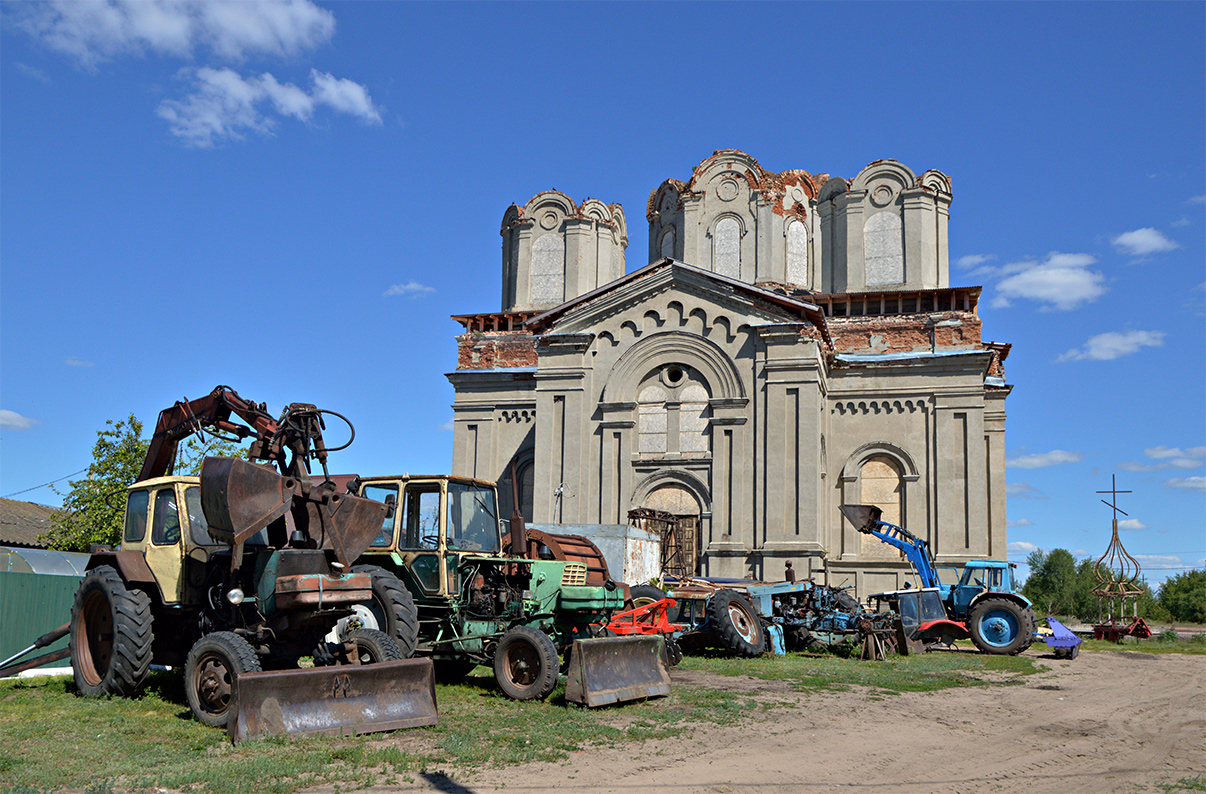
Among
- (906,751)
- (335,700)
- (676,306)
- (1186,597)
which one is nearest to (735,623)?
(906,751)

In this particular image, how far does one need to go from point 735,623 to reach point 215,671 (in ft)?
34.3

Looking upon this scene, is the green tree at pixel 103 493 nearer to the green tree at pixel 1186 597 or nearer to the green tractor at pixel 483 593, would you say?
the green tractor at pixel 483 593

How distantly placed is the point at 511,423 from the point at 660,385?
→ 7.71 m

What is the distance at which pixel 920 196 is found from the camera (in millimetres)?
34125

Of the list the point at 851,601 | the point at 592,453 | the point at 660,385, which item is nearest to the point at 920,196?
the point at 660,385

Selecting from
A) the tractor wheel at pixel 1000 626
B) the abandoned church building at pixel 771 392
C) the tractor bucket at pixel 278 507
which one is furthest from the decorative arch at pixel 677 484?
the tractor bucket at pixel 278 507

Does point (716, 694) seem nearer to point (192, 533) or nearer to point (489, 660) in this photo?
point (489, 660)

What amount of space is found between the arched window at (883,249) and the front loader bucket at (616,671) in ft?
82.2

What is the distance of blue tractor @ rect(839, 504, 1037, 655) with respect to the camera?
20.8 meters

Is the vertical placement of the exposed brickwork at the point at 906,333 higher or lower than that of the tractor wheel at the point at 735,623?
higher

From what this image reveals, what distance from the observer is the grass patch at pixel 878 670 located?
14.3 metres

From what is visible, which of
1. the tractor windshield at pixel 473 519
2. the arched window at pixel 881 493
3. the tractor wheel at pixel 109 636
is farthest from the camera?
the arched window at pixel 881 493

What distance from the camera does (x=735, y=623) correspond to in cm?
1744

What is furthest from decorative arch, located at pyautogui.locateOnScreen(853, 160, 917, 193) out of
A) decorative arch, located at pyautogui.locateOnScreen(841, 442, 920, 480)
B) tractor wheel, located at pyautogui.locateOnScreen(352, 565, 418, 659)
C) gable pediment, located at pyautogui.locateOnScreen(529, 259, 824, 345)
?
tractor wheel, located at pyautogui.locateOnScreen(352, 565, 418, 659)
